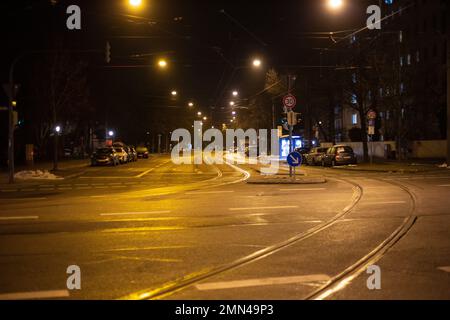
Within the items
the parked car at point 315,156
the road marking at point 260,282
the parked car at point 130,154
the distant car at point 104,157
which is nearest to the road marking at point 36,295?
the road marking at point 260,282

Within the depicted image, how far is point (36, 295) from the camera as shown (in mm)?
6484

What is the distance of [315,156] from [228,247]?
118ft

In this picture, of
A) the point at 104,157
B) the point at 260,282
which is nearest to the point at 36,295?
the point at 260,282

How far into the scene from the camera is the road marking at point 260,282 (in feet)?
22.4

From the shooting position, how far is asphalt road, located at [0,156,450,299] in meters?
6.77

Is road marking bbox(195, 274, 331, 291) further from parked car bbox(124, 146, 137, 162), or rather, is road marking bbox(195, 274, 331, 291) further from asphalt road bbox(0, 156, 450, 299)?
parked car bbox(124, 146, 137, 162)

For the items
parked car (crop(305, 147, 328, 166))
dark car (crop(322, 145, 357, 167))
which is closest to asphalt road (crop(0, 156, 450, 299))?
dark car (crop(322, 145, 357, 167))

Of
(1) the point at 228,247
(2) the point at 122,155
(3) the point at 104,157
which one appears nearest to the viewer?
(1) the point at 228,247

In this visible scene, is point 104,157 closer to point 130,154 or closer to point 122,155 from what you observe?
point 122,155

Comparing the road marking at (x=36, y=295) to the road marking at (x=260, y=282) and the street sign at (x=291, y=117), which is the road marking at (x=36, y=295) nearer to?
A: the road marking at (x=260, y=282)

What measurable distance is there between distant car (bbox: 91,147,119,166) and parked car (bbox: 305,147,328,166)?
16.1 metres

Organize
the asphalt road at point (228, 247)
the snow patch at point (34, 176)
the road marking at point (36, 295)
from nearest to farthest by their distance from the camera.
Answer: the road marking at point (36, 295) < the asphalt road at point (228, 247) < the snow patch at point (34, 176)

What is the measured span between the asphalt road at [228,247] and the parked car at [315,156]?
87.4 feet
